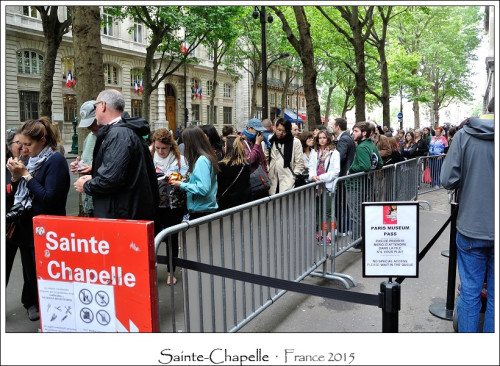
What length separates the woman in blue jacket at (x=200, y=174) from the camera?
4805 millimetres

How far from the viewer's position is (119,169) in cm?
366

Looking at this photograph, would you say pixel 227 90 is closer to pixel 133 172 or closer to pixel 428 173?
pixel 428 173

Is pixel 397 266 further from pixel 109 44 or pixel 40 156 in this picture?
pixel 109 44

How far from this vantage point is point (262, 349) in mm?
2760

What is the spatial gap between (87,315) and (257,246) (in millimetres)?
1639

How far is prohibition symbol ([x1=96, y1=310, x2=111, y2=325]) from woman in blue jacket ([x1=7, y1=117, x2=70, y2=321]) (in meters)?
1.94

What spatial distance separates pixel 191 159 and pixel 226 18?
56.9 ft

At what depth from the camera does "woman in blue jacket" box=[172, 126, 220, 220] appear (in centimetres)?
480

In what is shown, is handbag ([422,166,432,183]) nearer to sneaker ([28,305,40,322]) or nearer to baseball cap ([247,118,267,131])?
baseball cap ([247,118,267,131])

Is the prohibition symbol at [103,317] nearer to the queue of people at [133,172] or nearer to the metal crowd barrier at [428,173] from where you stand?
the queue of people at [133,172]

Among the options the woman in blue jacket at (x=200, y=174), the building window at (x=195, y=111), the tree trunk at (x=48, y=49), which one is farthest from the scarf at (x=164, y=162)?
the building window at (x=195, y=111)

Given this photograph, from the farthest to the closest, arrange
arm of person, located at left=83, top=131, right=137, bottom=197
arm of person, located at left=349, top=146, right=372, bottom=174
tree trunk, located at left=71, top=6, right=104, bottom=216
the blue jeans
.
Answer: arm of person, located at left=349, top=146, right=372, bottom=174 → tree trunk, located at left=71, top=6, right=104, bottom=216 → arm of person, located at left=83, top=131, right=137, bottom=197 → the blue jeans

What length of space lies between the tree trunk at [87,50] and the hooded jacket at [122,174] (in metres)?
3.42

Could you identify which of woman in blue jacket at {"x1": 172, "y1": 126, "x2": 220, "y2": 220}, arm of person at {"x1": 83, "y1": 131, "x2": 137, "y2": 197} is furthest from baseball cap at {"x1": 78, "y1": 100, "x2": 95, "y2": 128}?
woman in blue jacket at {"x1": 172, "y1": 126, "x2": 220, "y2": 220}
